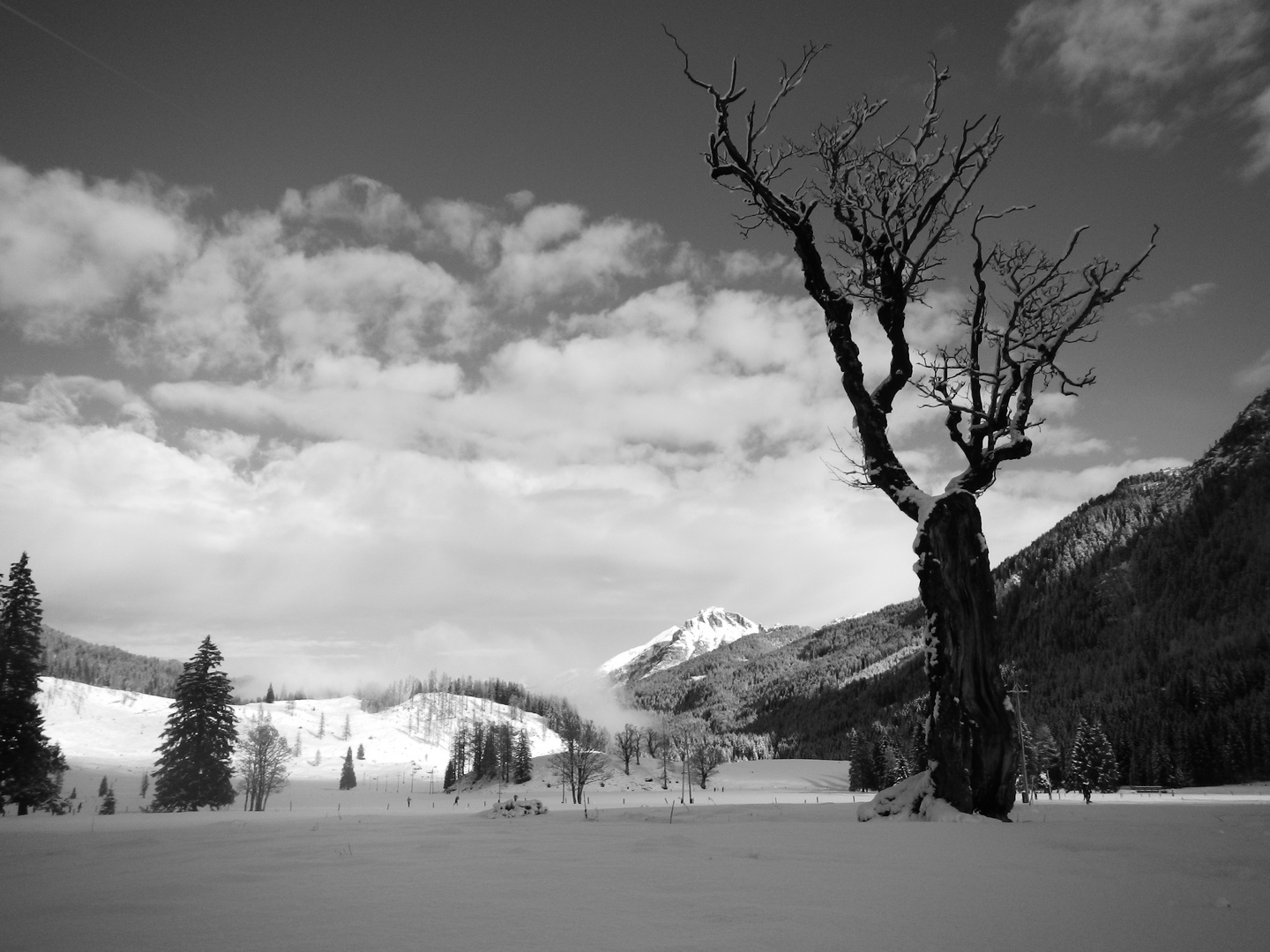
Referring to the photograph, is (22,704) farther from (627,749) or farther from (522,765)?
(627,749)

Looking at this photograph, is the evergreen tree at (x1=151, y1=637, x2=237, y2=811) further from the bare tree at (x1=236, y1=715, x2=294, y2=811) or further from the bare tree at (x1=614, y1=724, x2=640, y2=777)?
the bare tree at (x1=614, y1=724, x2=640, y2=777)

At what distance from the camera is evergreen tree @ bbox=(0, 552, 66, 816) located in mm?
26141

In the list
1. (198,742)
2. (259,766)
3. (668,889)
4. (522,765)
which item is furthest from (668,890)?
(522,765)

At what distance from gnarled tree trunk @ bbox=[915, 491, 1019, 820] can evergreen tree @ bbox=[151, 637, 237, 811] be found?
3939cm

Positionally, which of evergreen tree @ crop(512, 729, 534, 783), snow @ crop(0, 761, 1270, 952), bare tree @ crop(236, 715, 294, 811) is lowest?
evergreen tree @ crop(512, 729, 534, 783)

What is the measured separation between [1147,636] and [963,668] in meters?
167

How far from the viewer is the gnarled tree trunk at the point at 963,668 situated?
816 cm

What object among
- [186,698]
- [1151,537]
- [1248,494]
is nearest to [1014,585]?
[1151,537]

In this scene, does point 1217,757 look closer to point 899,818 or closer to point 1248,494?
point 899,818

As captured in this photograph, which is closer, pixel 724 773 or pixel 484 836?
pixel 484 836

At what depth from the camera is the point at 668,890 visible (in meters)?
3.67

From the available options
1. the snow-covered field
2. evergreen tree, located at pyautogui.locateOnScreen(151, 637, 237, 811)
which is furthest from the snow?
evergreen tree, located at pyautogui.locateOnScreen(151, 637, 237, 811)

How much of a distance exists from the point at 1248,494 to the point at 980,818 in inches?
7722

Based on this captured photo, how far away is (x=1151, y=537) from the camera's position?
16388 centimetres
